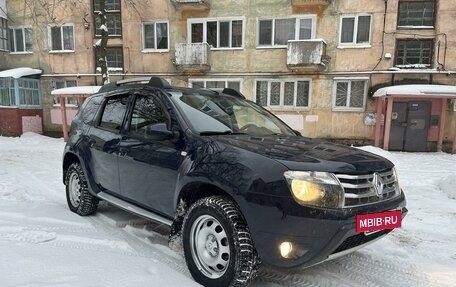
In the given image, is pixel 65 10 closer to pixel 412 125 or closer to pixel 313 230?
pixel 412 125

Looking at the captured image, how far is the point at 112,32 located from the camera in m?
18.1

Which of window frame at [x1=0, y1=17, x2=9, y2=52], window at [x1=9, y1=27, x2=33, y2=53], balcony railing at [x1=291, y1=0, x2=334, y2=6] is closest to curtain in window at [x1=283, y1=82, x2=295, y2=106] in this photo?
balcony railing at [x1=291, y1=0, x2=334, y2=6]

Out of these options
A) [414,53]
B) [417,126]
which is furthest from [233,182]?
[414,53]

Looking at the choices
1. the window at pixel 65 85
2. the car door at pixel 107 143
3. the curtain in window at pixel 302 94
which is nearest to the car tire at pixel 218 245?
the car door at pixel 107 143

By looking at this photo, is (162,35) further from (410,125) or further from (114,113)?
(114,113)

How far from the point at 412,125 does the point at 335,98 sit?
3.56 metres

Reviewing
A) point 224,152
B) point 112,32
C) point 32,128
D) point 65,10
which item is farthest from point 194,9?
point 224,152

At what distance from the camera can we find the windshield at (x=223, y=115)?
3.26 m

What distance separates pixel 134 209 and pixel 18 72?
17.6 metres

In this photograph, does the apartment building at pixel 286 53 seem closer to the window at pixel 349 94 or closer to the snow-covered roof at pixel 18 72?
the window at pixel 349 94

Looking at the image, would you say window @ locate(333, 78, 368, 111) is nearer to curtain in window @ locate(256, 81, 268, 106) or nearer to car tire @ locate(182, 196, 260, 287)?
curtain in window @ locate(256, 81, 268, 106)

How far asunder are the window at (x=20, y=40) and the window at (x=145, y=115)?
→ 18.8m

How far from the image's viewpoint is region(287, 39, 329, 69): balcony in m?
14.7

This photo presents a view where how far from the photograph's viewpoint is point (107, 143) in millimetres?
3957
